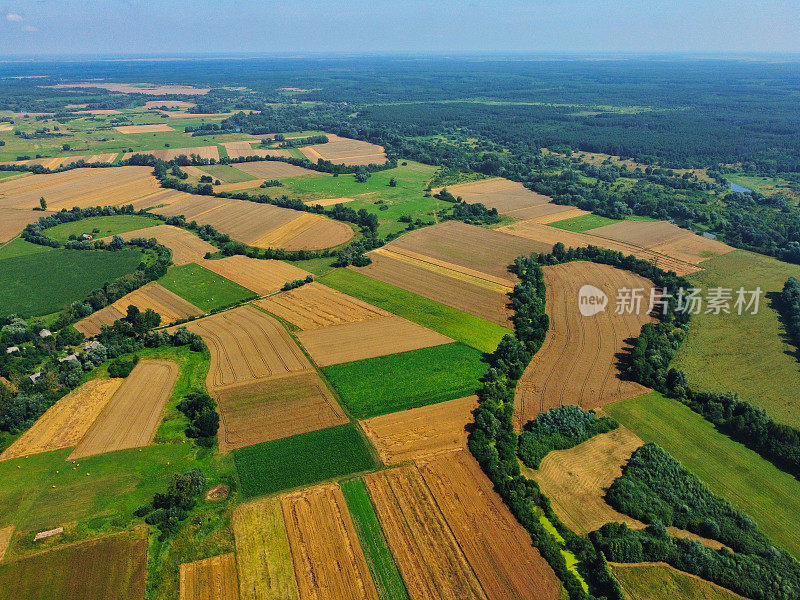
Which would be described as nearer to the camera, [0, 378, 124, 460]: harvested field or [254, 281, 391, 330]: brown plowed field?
[0, 378, 124, 460]: harvested field

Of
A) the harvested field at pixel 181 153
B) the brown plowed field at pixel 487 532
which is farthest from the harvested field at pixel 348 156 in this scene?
the brown plowed field at pixel 487 532

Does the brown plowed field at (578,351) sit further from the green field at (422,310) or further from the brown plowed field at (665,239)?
the brown plowed field at (665,239)

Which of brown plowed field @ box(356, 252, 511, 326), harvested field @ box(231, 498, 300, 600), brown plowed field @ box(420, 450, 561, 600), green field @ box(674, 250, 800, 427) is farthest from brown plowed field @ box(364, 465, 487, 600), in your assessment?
green field @ box(674, 250, 800, 427)

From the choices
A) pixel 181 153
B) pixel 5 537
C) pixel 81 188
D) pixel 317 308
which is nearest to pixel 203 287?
pixel 317 308

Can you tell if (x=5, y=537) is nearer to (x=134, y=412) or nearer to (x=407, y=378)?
(x=134, y=412)

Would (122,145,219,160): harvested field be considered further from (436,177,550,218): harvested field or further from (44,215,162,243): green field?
(436,177,550,218): harvested field
